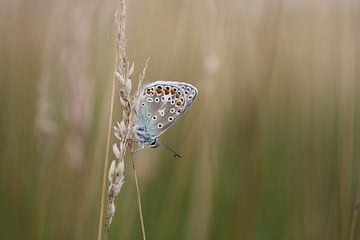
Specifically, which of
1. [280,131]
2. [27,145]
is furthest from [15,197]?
[280,131]

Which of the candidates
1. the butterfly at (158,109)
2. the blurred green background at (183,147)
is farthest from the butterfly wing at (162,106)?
the blurred green background at (183,147)

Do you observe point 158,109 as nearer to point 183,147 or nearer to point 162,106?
point 162,106

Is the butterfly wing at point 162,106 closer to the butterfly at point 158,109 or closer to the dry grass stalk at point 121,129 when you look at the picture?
the butterfly at point 158,109

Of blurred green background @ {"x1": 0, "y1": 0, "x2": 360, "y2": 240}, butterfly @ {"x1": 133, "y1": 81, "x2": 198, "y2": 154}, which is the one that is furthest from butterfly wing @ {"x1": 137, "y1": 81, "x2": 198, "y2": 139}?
blurred green background @ {"x1": 0, "y1": 0, "x2": 360, "y2": 240}

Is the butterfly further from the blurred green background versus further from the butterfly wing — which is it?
the blurred green background

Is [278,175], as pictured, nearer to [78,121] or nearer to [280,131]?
[280,131]

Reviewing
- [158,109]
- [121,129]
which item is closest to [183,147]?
[158,109]
